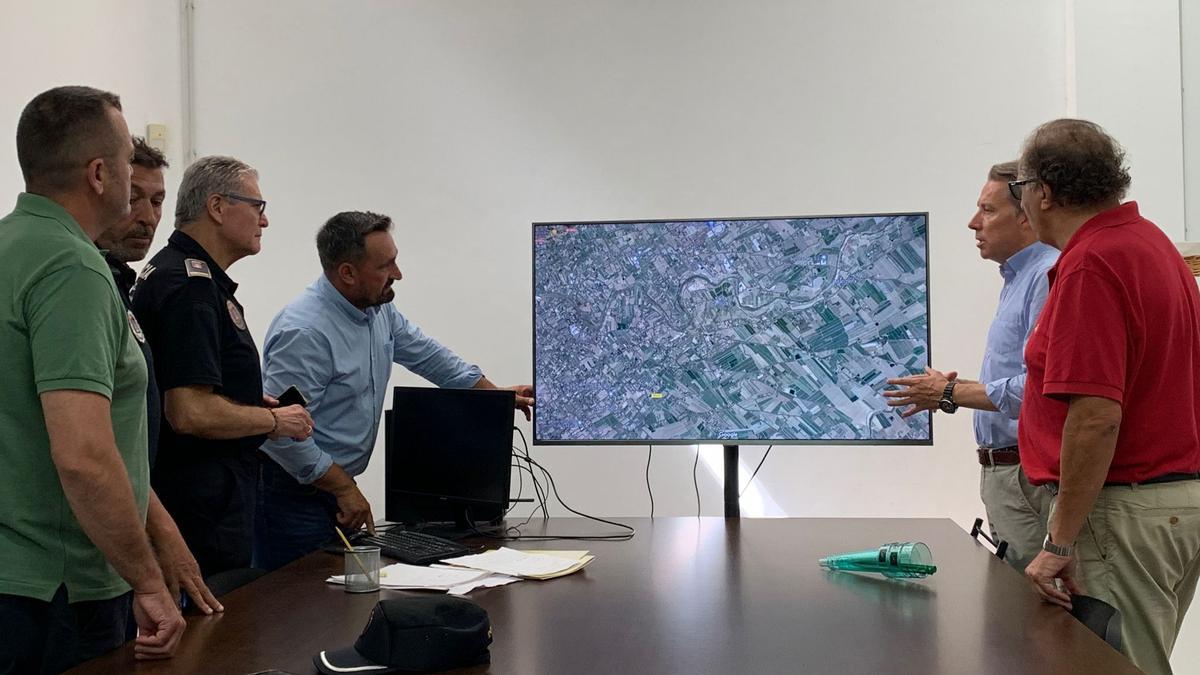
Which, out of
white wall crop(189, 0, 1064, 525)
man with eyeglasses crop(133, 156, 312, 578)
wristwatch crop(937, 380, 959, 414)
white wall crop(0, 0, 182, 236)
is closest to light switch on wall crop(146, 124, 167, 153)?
white wall crop(0, 0, 182, 236)

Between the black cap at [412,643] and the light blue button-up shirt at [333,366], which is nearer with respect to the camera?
the black cap at [412,643]

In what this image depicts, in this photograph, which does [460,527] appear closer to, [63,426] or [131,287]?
[131,287]

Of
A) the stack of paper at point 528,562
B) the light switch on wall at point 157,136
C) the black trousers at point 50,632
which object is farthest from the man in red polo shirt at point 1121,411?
the light switch on wall at point 157,136

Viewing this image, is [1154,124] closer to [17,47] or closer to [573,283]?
[573,283]

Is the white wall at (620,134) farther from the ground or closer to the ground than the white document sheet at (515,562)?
farther from the ground

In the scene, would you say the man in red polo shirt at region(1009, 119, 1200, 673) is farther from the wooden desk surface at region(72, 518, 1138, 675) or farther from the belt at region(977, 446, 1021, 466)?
the belt at region(977, 446, 1021, 466)

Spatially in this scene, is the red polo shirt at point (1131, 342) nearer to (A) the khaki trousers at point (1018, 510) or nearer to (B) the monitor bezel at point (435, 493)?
(A) the khaki trousers at point (1018, 510)

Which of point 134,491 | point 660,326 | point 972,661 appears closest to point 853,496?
point 660,326
